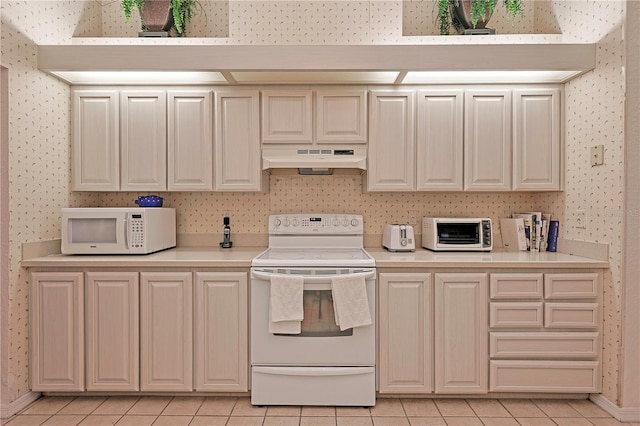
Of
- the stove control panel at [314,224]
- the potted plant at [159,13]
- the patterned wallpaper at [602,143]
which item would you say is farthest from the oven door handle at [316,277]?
the potted plant at [159,13]

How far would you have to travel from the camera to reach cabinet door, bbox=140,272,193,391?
2684 mm

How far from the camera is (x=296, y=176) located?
345 centimetres

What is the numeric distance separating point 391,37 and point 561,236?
1.89 meters

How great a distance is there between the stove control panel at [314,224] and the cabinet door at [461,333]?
85 centimetres

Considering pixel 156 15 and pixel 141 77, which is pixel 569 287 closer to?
pixel 141 77

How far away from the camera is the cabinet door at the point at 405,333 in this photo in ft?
8.79

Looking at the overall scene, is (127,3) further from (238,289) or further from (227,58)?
(238,289)

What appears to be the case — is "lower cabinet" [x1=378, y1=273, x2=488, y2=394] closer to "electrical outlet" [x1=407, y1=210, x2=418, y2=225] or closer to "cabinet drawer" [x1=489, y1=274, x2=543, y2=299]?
"cabinet drawer" [x1=489, y1=274, x2=543, y2=299]

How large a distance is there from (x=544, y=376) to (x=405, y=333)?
89 centimetres

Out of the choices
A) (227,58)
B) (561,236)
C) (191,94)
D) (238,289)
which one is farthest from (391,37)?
(238,289)

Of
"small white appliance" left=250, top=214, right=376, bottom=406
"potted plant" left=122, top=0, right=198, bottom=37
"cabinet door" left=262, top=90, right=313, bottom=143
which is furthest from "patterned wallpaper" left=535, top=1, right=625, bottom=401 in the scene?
"potted plant" left=122, top=0, right=198, bottom=37

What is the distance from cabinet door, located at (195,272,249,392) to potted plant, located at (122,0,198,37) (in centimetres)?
188

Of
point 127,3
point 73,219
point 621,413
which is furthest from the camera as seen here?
point 127,3

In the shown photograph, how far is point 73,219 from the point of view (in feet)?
9.36
